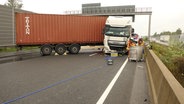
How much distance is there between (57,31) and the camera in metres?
17.7

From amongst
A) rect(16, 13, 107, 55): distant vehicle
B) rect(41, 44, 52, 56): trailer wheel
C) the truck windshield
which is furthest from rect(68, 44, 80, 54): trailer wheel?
Answer: the truck windshield

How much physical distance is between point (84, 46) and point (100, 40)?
6.41 ft

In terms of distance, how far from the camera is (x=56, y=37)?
1769 cm

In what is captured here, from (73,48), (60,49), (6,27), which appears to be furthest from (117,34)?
(6,27)

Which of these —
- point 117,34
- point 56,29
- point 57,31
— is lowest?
point 117,34

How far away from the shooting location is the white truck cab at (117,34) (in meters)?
16.7

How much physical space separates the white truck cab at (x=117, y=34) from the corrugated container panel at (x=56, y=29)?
2.38 m

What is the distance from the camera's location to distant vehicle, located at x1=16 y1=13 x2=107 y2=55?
54.2 ft

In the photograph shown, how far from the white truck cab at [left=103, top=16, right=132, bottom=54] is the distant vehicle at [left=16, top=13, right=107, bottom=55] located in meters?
2.43

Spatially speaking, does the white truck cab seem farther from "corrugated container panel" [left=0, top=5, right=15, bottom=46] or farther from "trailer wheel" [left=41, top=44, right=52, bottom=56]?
"corrugated container panel" [left=0, top=5, right=15, bottom=46]

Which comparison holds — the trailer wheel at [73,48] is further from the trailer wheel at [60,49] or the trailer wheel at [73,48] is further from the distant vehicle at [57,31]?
the trailer wheel at [60,49]

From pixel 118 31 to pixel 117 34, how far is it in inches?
12.7

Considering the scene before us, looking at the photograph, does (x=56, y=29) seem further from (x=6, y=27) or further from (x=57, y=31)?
(x=6, y=27)

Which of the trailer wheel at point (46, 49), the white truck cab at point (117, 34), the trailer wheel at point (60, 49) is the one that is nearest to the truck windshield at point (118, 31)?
the white truck cab at point (117, 34)
